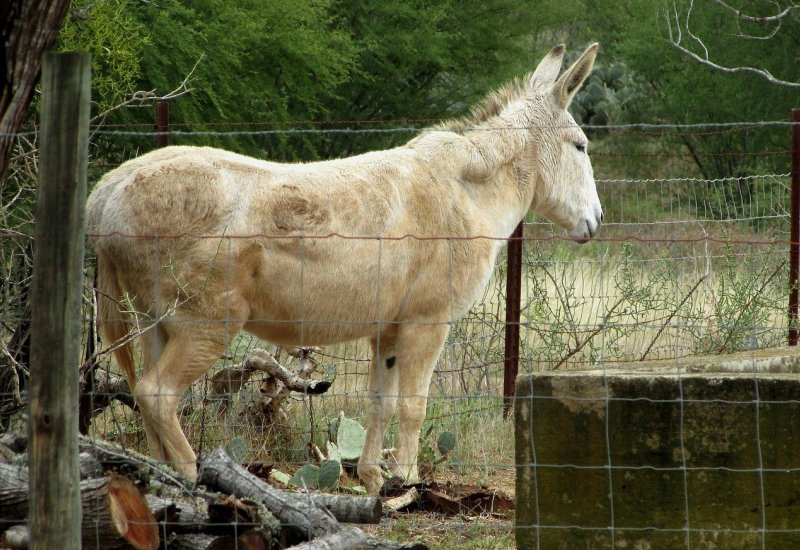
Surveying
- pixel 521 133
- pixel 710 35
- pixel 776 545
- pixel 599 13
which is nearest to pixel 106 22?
pixel 521 133

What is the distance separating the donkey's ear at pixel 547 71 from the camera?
302 inches

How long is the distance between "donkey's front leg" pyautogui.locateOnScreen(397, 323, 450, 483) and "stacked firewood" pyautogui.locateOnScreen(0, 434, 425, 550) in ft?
5.01

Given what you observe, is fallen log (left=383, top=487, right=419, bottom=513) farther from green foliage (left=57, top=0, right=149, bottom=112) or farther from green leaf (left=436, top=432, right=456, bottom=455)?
green foliage (left=57, top=0, right=149, bottom=112)

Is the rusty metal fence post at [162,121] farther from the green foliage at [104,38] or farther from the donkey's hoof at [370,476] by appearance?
the donkey's hoof at [370,476]

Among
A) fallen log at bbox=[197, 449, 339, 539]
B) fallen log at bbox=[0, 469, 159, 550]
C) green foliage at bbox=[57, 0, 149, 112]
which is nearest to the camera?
fallen log at bbox=[0, 469, 159, 550]

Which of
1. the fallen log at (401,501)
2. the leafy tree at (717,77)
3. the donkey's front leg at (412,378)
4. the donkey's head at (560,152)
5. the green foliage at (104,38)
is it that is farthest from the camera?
the leafy tree at (717,77)

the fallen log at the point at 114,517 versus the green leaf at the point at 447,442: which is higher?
the green leaf at the point at 447,442

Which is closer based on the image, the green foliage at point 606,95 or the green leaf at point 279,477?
the green leaf at point 279,477

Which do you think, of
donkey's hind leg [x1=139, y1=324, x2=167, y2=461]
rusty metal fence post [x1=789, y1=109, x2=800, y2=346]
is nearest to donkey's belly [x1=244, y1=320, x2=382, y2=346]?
donkey's hind leg [x1=139, y1=324, x2=167, y2=461]

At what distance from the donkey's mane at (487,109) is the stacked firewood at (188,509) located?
304 centimetres

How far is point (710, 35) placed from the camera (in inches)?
811

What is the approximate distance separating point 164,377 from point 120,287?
0.55 meters

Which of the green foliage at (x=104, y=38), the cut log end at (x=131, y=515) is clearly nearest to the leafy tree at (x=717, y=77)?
the green foliage at (x=104, y=38)

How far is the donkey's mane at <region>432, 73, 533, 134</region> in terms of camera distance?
7293 mm
